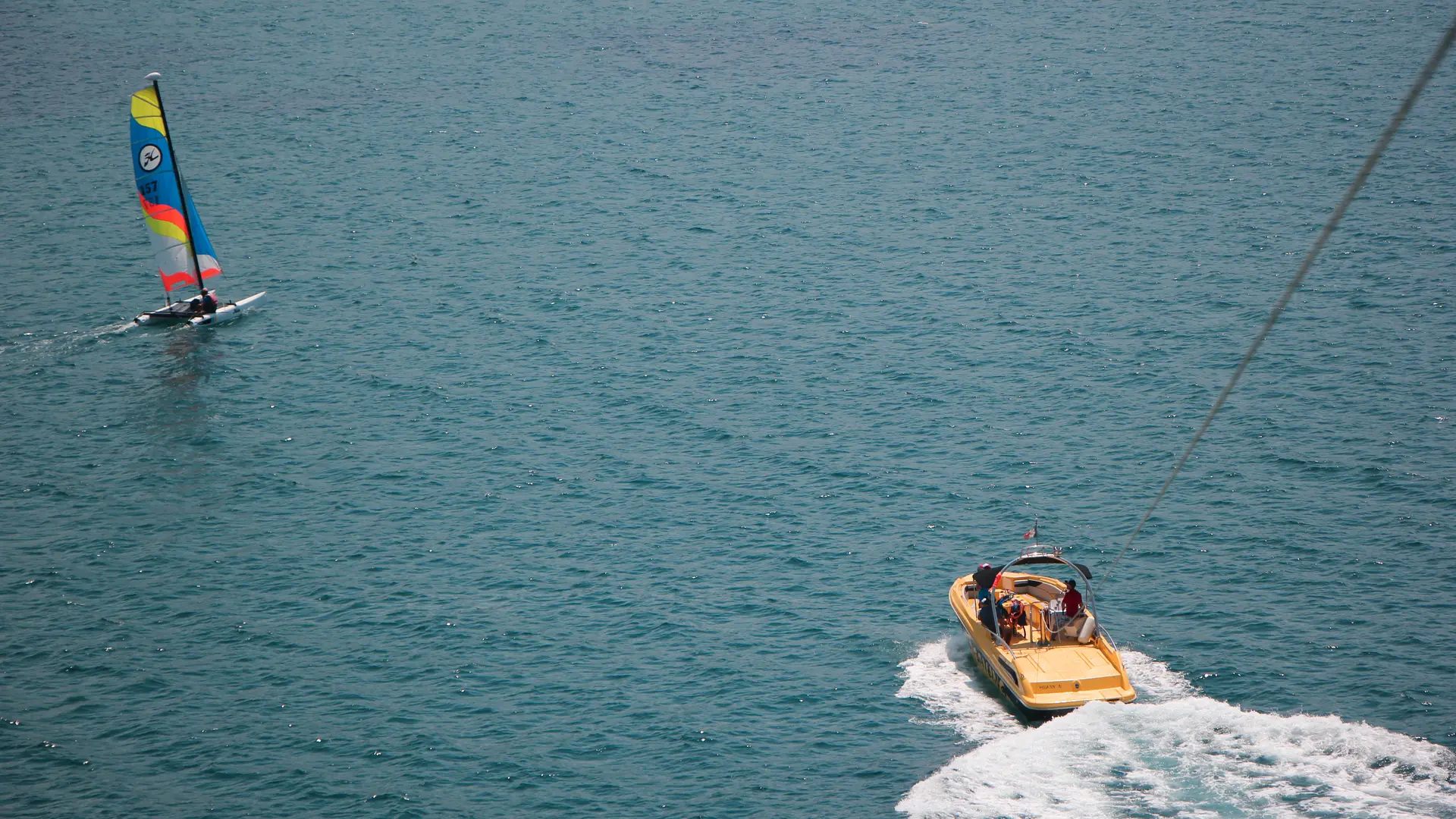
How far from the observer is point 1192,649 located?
48719 millimetres

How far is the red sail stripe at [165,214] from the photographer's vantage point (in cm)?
8462

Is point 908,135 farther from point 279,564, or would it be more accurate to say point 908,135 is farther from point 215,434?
point 279,564

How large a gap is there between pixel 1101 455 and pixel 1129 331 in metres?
15.8

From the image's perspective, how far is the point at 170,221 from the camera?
277 feet

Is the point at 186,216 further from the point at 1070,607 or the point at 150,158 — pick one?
the point at 1070,607

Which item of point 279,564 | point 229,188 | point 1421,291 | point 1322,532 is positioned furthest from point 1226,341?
point 229,188

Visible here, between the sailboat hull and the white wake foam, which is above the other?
the sailboat hull

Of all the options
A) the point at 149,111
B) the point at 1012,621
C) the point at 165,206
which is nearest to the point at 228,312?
the point at 165,206

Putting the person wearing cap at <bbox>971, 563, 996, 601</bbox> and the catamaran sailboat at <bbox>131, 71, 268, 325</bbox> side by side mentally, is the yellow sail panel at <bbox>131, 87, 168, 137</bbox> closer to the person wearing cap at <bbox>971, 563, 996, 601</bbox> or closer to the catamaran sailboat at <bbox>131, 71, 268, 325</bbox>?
the catamaran sailboat at <bbox>131, 71, 268, 325</bbox>

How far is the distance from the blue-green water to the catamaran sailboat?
261 centimetres

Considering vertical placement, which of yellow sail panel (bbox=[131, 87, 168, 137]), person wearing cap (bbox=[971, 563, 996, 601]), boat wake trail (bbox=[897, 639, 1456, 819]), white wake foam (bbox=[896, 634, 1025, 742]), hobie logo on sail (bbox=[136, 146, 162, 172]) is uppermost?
yellow sail panel (bbox=[131, 87, 168, 137])

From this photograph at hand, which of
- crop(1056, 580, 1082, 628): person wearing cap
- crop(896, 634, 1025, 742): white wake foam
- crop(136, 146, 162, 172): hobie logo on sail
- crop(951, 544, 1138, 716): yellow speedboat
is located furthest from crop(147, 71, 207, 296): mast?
crop(1056, 580, 1082, 628): person wearing cap

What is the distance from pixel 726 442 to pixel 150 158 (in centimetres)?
4304

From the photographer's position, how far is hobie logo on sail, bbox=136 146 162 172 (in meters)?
84.9
